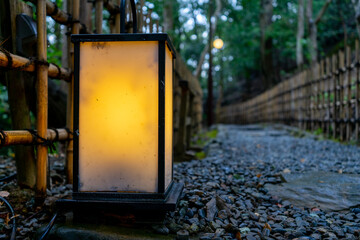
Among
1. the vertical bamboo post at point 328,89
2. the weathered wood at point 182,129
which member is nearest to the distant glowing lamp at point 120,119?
the weathered wood at point 182,129

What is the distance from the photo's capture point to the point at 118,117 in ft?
5.84

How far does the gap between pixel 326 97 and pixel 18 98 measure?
721 centimetres

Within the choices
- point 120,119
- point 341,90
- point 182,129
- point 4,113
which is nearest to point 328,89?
point 341,90

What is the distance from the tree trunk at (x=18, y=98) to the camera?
2.17 m

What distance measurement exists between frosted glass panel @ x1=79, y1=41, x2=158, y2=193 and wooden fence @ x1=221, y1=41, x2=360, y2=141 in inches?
207

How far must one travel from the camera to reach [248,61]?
22609mm

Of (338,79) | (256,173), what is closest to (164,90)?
(256,173)

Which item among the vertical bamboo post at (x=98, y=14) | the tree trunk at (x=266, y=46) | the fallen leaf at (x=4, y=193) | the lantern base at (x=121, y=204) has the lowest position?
the fallen leaf at (x=4, y=193)

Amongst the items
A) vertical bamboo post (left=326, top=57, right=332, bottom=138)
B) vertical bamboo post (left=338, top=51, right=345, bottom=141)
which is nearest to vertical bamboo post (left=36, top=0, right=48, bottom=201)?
vertical bamboo post (left=338, top=51, right=345, bottom=141)

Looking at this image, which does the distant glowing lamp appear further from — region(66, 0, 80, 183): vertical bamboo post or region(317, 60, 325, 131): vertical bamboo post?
region(317, 60, 325, 131): vertical bamboo post

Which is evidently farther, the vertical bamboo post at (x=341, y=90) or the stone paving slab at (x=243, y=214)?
the vertical bamboo post at (x=341, y=90)

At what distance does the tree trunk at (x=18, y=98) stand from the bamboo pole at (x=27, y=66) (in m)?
0.22

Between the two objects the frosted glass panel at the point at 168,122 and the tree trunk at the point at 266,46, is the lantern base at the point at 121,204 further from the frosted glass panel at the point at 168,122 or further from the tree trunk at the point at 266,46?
the tree trunk at the point at 266,46

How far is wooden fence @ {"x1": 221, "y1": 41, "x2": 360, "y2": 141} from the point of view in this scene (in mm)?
5984
